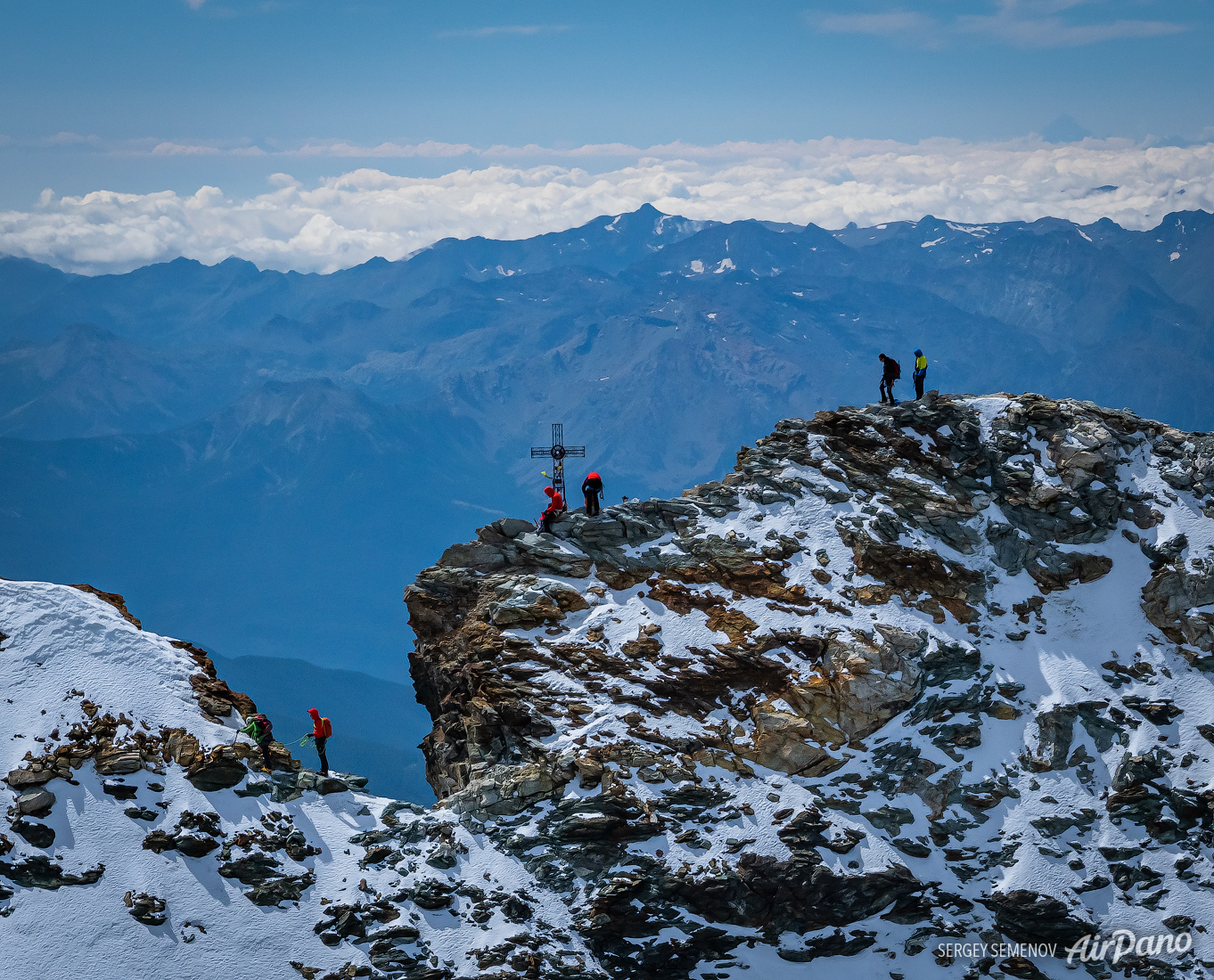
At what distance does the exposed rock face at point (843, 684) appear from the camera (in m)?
31.0

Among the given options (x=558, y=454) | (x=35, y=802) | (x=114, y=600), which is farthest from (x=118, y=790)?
(x=558, y=454)

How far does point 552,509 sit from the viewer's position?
131 feet

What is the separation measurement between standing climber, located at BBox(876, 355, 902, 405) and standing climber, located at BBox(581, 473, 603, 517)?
14652mm

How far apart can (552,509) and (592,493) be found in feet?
6.21

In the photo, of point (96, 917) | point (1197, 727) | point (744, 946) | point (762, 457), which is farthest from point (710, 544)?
point (96, 917)

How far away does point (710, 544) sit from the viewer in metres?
39.2

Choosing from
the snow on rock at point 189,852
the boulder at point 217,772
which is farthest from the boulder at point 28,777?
the boulder at point 217,772

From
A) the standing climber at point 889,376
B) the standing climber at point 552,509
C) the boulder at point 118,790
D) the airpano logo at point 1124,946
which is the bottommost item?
the airpano logo at point 1124,946

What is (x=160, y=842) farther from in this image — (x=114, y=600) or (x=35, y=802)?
(x=114, y=600)

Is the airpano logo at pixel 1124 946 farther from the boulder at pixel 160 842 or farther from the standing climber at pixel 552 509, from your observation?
the boulder at pixel 160 842

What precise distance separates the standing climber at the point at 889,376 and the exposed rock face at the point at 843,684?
143cm

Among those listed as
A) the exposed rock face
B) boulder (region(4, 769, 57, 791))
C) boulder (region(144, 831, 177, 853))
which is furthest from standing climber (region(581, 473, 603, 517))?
Answer: boulder (region(4, 769, 57, 791))

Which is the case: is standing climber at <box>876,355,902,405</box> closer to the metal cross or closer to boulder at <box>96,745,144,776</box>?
the metal cross

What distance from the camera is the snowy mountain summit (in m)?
28.7
